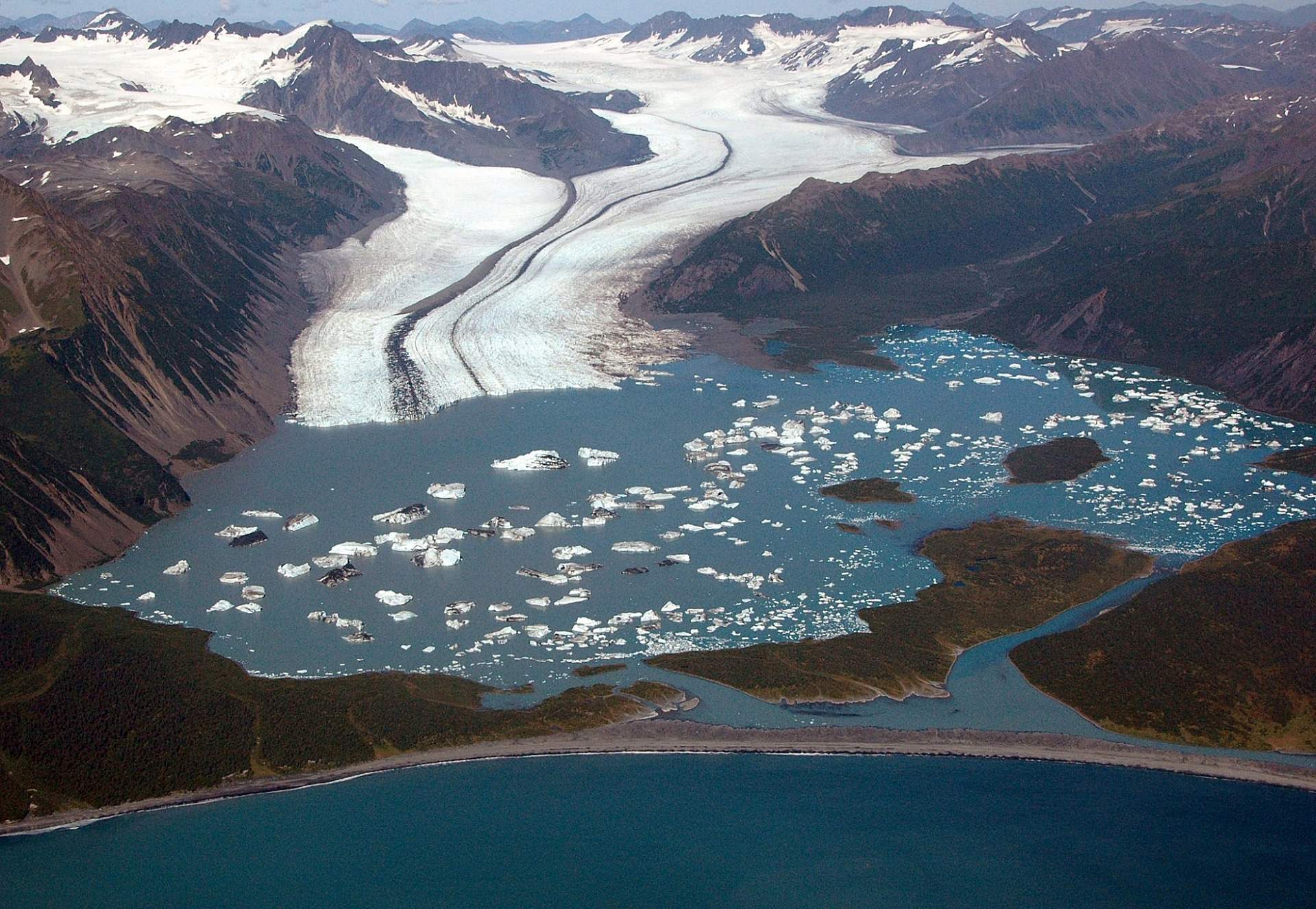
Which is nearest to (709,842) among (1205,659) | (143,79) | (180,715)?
(180,715)

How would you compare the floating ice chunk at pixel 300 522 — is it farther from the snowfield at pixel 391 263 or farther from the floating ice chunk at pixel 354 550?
the snowfield at pixel 391 263

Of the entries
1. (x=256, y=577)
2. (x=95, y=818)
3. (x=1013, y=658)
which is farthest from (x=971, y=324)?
(x=95, y=818)

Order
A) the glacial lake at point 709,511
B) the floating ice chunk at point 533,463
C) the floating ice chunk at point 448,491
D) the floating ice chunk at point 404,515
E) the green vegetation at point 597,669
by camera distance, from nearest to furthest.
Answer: the green vegetation at point 597,669 → the glacial lake at point 709,511 → the floating ice chunk at point 404,515 → the floating ice chunk at point 448,491 → the floating ice chunk at point 533,463

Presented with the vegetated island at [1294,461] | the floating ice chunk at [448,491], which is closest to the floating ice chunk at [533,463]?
the floating ice chunk at [448,491]

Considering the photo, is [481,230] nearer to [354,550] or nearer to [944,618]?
[354,550]

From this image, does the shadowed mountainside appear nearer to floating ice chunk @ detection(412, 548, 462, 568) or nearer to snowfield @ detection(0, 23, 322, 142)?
floating ice chunk @ detection(412, 548, 462, 568)

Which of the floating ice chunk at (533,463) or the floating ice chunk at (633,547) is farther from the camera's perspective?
the floating ice chunk at (533,463)

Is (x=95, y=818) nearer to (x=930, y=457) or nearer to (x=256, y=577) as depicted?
(x=256, y=577)
